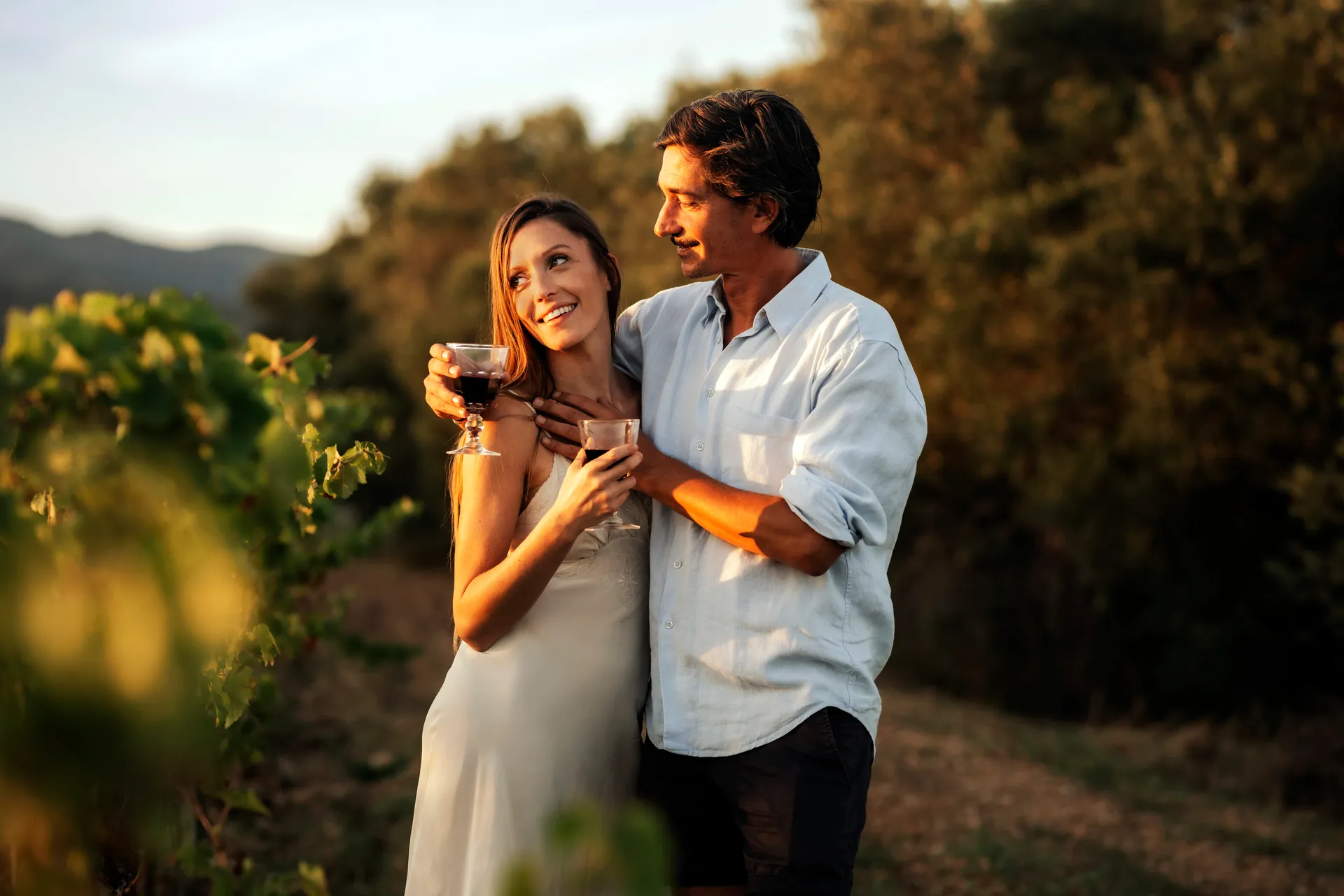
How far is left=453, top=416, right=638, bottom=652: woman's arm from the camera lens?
9.46ft

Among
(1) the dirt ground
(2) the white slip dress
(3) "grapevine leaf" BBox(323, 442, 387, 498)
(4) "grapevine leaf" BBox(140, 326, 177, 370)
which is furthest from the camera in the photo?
(1) the dirt ground

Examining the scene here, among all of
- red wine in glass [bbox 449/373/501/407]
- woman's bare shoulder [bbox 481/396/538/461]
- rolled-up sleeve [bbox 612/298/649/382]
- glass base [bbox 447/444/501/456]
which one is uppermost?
rolled-up sleeve [bbox 612/298/649/382]

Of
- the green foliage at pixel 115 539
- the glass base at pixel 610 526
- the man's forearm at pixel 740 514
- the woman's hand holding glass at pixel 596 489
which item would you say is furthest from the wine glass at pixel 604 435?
the green foliage at pixel 115 539

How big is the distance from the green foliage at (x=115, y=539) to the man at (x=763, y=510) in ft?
4.79

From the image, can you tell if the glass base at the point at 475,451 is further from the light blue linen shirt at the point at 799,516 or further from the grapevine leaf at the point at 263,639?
the grapevine leaf at the point at 263,639

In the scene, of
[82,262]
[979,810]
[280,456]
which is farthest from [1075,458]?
[82,262]

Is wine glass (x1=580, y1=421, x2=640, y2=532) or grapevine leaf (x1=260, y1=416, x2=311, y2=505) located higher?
wine glass (x1=580, y1=421, x2=640, y2=532)

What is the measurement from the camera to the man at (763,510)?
2906 mm

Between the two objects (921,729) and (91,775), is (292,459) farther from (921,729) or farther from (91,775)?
(921,729)

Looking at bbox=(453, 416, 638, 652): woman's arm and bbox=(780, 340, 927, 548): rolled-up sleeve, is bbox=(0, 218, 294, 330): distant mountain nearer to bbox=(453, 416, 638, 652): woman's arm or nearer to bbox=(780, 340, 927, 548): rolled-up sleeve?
bbox=(453, 416, 638, 652): woman's arm

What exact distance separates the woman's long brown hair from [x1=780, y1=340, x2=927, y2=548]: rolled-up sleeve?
0.85m

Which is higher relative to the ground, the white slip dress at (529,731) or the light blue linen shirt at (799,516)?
the light blue linen shirt at (799,516)

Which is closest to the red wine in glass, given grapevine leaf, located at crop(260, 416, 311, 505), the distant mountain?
grapevine leaf, located at crop(260, 416, 311, 505)

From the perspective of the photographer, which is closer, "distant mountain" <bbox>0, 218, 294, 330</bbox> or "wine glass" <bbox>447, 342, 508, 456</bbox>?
"wine glass" <bbox>447, 342, 508, 456</bbox>
